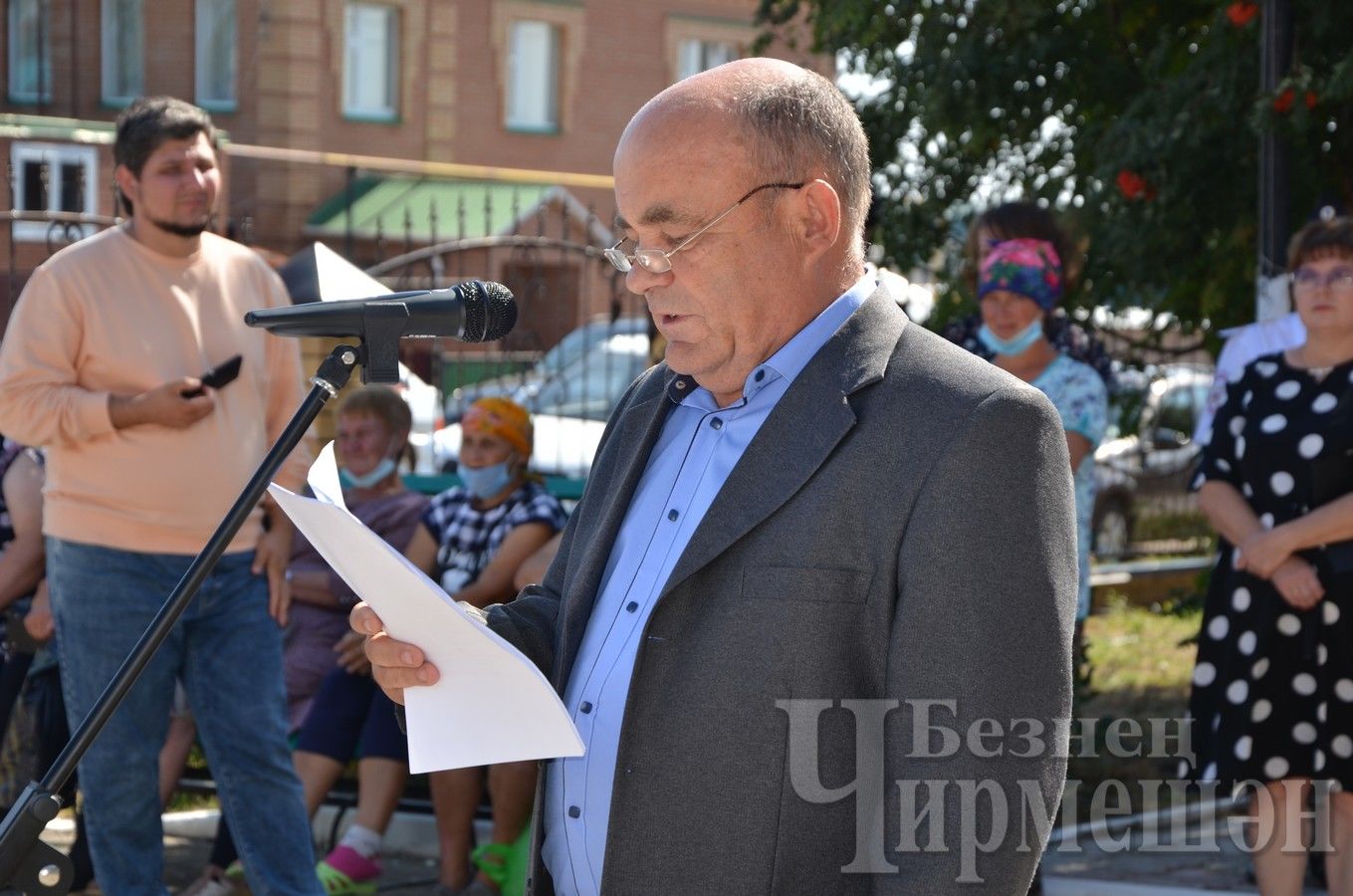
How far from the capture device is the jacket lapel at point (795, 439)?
2.22 meters

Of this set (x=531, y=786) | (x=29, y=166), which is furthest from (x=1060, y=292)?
(x=29, y=166)

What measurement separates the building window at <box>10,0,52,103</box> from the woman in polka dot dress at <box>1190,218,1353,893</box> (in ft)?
72.4

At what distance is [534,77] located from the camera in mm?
28188

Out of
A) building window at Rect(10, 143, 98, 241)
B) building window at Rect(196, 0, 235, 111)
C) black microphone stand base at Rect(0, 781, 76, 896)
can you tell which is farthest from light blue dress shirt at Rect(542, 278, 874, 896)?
building window at Rect(196, 0, 235, 111)

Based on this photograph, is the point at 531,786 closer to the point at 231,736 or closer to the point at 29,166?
the point at 231,736

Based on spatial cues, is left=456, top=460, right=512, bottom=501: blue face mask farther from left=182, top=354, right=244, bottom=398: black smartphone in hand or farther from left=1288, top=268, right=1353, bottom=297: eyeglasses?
left=1288, top=268, right=1353, bottom=297: eyeglasses

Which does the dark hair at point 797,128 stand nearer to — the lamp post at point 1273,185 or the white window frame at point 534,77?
the lamp post at point 1273,185

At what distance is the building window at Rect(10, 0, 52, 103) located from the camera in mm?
23766

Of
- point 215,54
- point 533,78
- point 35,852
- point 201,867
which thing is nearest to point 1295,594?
point 35,852

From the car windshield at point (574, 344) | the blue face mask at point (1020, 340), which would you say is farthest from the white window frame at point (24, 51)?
the blue face mask at point (1020, 340)

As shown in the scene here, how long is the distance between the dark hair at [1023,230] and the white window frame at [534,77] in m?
23.1

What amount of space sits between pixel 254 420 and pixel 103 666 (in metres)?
0.77

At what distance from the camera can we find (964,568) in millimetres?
2090

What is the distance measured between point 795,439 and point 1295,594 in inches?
111
